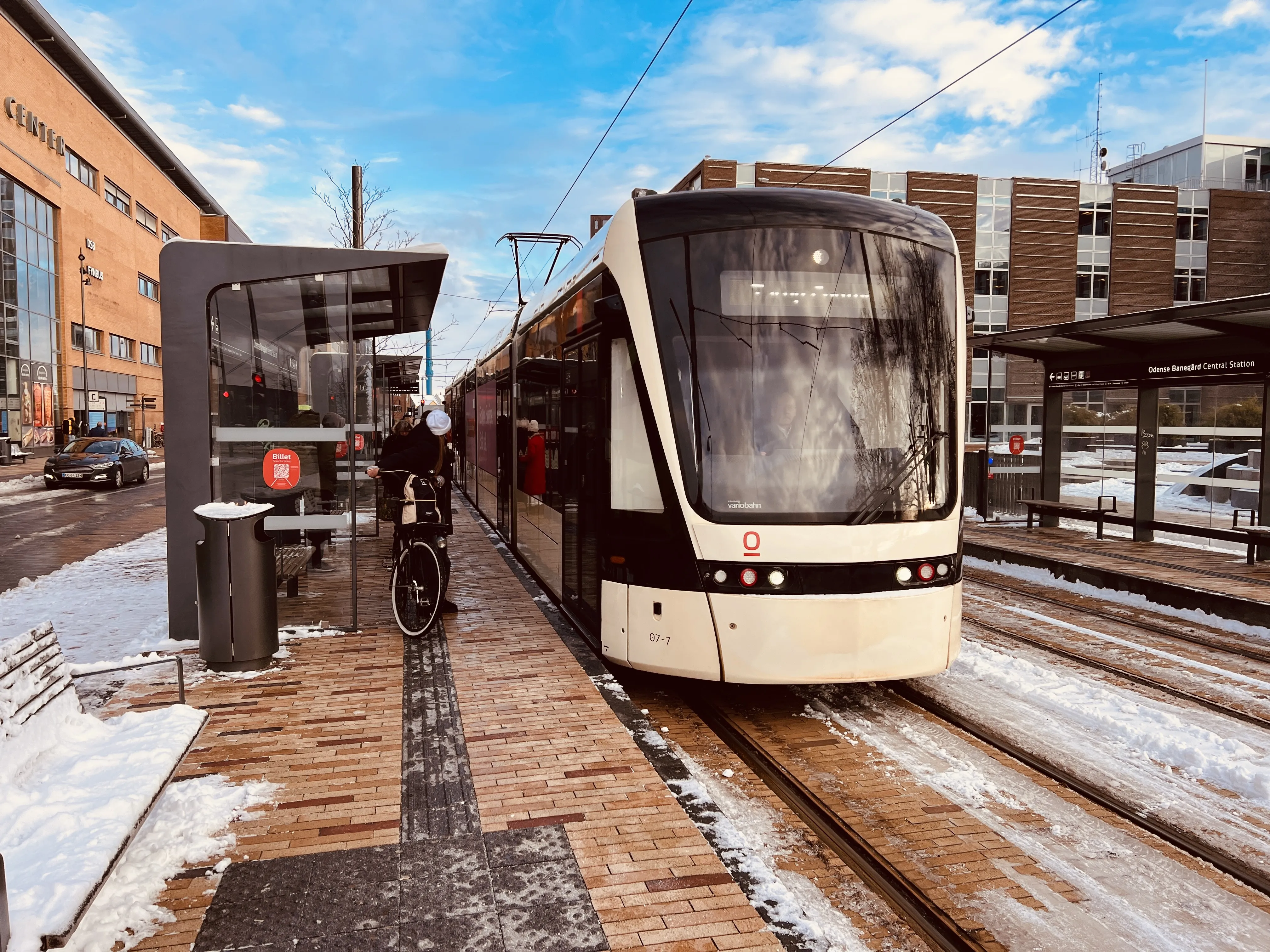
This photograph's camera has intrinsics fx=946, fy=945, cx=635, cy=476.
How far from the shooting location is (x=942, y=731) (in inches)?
218

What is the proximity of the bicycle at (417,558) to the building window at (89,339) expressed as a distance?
4090cm

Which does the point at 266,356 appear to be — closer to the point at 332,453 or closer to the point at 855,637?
the point at 332,453

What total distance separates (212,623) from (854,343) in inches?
179

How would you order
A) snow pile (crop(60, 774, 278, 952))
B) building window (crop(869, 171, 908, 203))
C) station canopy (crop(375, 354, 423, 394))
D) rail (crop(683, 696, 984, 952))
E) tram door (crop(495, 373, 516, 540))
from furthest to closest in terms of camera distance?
building window (crop(869, 171, 908, 203)) < station canopy (crop(375, 354, 423, 394)) < tram door (crop(495, 373, 516, 540)) < rail (crop(683, 696, 984, 952)) < snow pile (crop(60, 774, 278, 952))

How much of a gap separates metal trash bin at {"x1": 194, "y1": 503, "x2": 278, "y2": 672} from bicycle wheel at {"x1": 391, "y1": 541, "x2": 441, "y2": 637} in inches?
51.8

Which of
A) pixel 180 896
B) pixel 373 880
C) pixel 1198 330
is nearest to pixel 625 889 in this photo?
pixel 373 880

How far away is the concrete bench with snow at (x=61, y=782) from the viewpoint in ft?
8.72

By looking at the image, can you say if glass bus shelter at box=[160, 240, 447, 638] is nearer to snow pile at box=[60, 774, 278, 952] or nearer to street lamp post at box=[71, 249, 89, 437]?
snow pile at box=[60, 774, 278, 952]

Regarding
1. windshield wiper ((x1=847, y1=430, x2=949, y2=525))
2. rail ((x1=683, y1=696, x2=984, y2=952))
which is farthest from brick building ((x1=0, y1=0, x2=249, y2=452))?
rail ((x1=683, y1=696, x2=984, y2=952))

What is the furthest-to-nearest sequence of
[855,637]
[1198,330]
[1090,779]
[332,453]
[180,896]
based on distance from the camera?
[1198,330], [332,453], [855,637], [1090,779], [180,896]

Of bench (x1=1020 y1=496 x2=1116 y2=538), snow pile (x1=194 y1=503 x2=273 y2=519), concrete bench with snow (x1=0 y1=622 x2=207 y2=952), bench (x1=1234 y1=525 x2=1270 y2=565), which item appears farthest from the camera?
bench (x1=1020 y1=496 x2=1116 y2=538)

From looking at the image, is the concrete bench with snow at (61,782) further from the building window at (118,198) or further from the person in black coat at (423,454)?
the building window at (118,198)

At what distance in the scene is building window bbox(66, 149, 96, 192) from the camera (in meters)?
43.7

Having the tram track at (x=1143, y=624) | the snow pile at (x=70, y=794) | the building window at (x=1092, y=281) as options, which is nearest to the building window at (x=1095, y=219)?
the building window at (x=1092, y=281)
